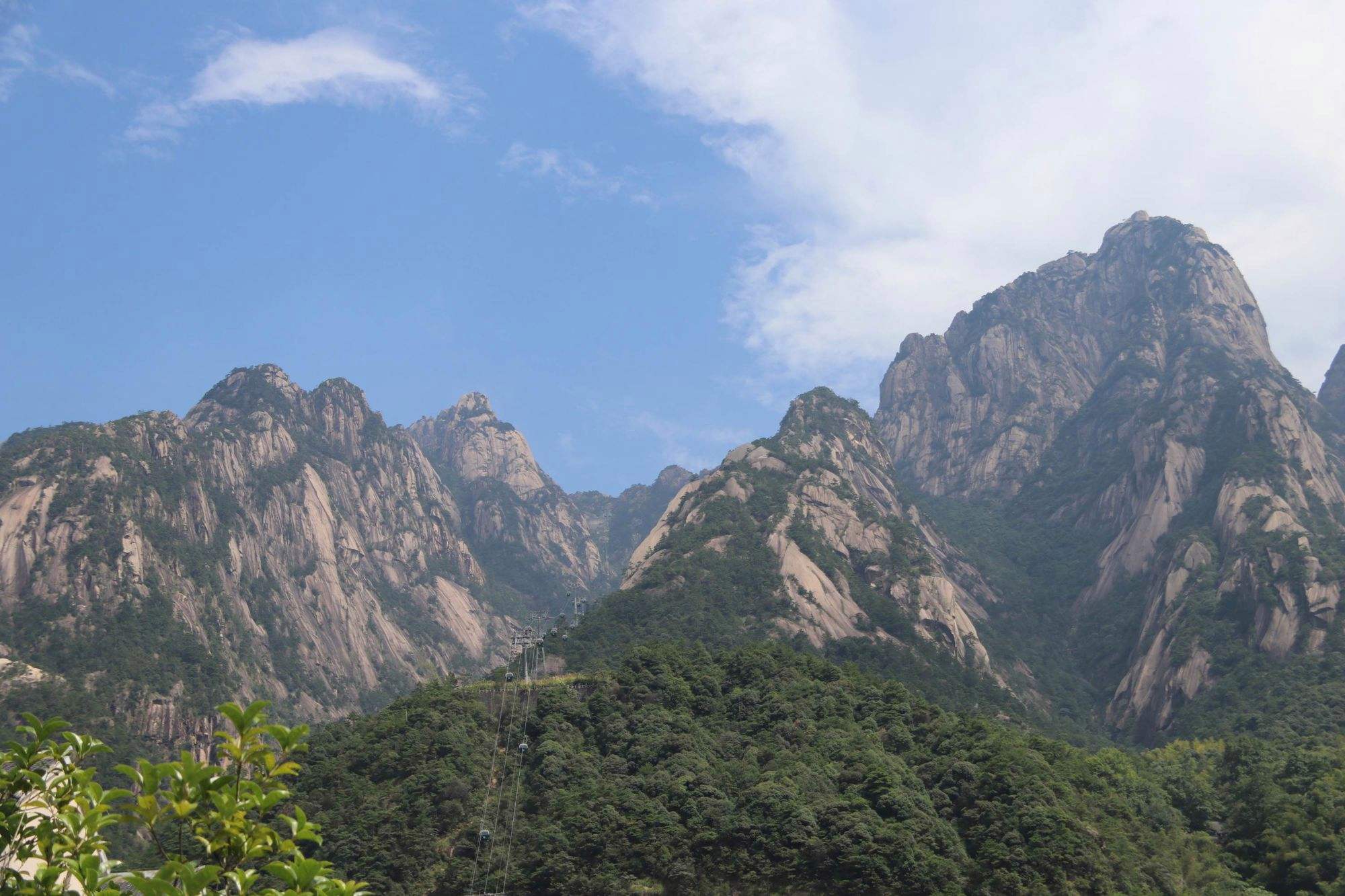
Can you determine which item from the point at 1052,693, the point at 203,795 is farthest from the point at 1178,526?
the point at 203,795

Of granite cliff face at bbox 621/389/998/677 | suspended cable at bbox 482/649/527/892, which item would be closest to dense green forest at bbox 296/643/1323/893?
suspended cable at bbox 482/649/527/892

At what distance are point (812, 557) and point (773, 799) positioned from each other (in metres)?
88.8

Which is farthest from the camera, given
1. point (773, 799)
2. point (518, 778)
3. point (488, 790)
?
point (518, 778)

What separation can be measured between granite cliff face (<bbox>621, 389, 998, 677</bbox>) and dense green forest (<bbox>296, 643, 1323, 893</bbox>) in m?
44.8

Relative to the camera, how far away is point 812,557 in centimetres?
16825

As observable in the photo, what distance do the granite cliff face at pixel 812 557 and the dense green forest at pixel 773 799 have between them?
44805 millimetres

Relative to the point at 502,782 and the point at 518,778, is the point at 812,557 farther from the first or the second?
the point at 502,782

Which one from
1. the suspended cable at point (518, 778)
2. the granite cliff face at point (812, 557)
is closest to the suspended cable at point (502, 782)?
the suspended cable at point (518, 778)

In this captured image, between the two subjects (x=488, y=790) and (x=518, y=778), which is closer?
(x=488, y=790)

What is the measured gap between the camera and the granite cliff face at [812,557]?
157125mm

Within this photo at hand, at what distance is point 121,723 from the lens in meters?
146

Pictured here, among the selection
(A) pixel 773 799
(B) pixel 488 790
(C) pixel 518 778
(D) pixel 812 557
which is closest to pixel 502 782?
(C) pixel 518 778

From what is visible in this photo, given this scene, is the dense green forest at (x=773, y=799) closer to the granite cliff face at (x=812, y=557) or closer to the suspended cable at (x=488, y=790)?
the suspended cable at (x=488, y=790)

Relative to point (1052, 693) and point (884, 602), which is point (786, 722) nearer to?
point (884, 602)
